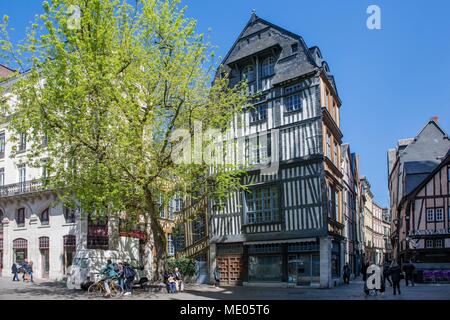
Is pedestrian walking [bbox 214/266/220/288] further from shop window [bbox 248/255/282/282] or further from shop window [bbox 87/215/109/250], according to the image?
shop window [bbox 87/215/109/250]

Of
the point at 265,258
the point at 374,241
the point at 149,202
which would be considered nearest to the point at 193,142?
the point at 149,202

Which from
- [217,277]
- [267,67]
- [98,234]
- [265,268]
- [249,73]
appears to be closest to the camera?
[265,268]

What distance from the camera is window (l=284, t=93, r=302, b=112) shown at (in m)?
23.6

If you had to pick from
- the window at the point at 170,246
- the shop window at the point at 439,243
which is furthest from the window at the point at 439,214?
the window at the point at 170,246

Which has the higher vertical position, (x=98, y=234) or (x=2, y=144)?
(x=2, y=144)

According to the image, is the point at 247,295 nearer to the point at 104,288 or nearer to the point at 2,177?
the point at 104,288

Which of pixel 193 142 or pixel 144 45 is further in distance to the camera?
pixel 193 142

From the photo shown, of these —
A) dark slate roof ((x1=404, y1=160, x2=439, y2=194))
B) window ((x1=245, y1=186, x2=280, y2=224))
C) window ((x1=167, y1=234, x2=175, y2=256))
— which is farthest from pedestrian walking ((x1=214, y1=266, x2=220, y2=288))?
dark slate roof ((x1=404, y1=160, x2=439, y2=194))

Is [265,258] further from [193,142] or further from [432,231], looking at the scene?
[432,231]

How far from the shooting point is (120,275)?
1822 cm

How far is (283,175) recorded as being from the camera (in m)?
23.5

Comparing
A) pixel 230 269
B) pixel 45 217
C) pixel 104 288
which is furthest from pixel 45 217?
pixel 104 288

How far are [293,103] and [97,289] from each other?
13.0 metres
